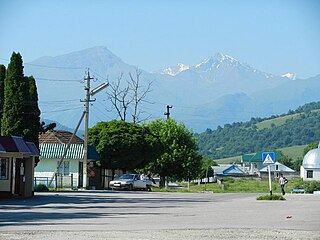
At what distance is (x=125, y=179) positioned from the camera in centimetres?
6072

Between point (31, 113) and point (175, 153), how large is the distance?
3206cm

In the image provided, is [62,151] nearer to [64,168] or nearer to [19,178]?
[64,168]

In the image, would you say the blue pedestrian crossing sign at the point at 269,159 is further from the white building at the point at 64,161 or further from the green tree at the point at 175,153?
the green tree at the point at 175,153

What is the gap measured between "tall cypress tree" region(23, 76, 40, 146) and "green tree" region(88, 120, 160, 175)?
20.2m

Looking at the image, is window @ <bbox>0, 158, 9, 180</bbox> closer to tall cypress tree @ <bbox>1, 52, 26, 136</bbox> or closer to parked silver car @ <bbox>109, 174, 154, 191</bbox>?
tall cypress tree @ <bbox>1, 52, 26, 136</bbox>

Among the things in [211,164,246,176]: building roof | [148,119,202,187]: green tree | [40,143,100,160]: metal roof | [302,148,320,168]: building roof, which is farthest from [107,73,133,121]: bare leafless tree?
[211,164,246,176]: building roof

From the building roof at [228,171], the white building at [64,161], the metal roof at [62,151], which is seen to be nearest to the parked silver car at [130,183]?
the white building at [64,161]

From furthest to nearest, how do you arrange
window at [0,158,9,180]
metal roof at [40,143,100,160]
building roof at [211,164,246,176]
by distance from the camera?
building roof at [211,164,246,176]
metal roof at [40,143,100,160]
window at [0,158,9,180]

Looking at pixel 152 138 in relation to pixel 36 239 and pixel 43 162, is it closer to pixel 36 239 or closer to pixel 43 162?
pixel 43 162

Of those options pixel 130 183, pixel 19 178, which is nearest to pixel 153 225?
pixel 19 178

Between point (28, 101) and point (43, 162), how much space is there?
813 inches

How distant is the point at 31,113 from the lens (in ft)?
150

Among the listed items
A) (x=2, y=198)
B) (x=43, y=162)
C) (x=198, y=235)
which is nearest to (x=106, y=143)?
(x=43, y=162)

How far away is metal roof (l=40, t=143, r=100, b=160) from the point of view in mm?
64300
